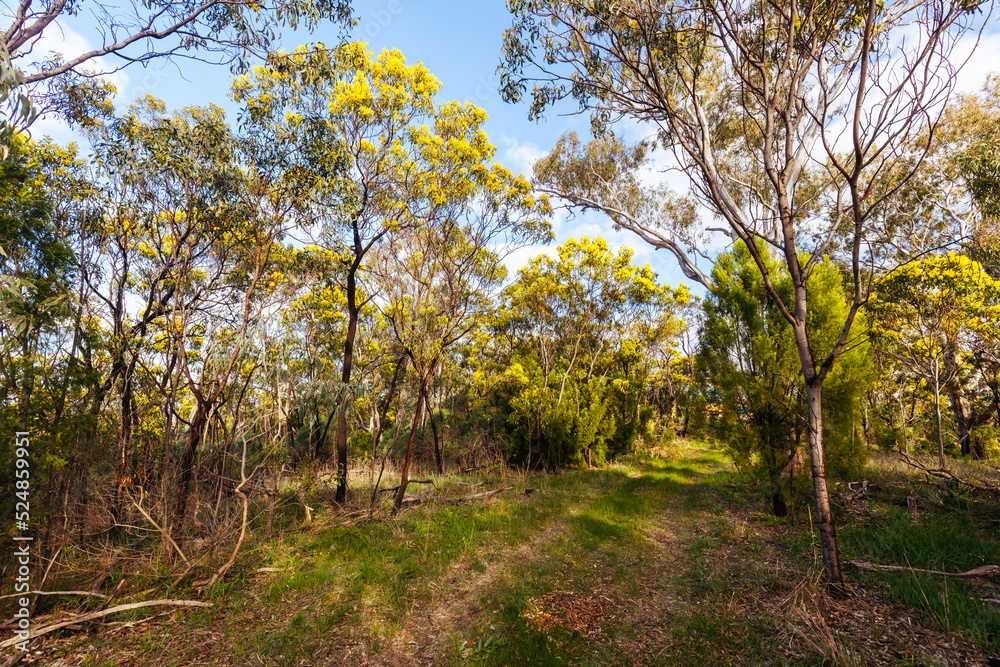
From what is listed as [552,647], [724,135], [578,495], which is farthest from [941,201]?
[552,647]

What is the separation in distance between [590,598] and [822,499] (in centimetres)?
273

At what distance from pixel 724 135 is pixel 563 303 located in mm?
7035

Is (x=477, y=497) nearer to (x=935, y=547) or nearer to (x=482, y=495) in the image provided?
(x=482, y=495)

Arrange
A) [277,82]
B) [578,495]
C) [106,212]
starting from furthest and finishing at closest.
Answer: [578,495] < [106,212] < [277,82]

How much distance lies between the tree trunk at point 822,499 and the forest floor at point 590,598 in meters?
0.22

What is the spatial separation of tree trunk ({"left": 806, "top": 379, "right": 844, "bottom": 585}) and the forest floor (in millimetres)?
217

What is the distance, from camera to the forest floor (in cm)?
350

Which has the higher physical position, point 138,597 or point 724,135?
point 724,135

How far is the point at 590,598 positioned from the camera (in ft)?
15.2

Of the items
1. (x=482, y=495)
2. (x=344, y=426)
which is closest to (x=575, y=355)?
(x=482, y=495)

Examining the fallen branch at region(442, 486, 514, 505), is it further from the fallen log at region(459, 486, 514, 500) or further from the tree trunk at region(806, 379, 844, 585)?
the tree trunk at region(806, 379, 844, 585)

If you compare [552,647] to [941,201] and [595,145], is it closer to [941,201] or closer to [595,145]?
[595,145]

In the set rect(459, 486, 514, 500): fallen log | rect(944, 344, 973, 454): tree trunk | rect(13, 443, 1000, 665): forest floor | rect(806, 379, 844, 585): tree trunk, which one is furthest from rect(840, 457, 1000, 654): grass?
rect(944, 344, 973, 454): tree trunk

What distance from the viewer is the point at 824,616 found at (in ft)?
12.3
